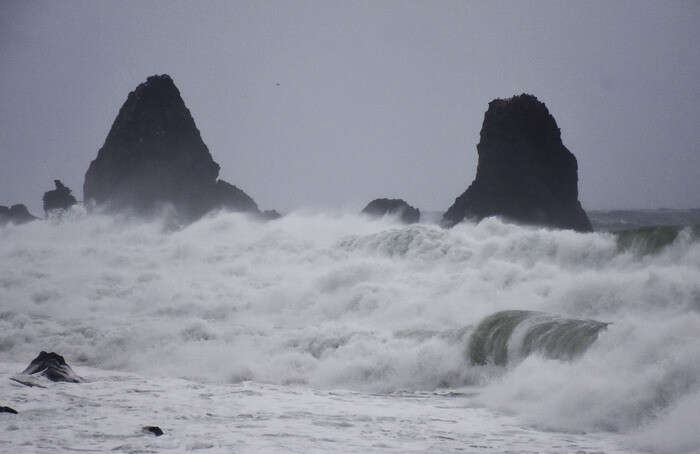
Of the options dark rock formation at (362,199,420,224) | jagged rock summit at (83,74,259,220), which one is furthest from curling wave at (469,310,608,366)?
jagged rock summit at (83,74,259,220)

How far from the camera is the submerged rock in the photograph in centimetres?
900

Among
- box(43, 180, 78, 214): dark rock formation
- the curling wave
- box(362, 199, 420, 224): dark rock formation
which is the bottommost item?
the curling wave

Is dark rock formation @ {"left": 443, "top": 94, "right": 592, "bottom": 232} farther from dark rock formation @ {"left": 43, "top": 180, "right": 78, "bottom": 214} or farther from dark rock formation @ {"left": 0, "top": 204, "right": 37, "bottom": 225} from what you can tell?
dark rock formation @ {"left": 0, "top": 204, "right": 37, "bottom": 225}

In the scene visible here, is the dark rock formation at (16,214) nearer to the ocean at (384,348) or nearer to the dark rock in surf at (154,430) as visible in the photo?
the ocean at (384,348)

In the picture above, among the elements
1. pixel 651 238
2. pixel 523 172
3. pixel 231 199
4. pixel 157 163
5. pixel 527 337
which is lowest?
pixel 527 337

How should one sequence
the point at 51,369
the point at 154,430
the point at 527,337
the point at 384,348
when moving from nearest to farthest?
the point at 154,430 → the point at 51,369 → the point at 527,337 → the point at 384,348

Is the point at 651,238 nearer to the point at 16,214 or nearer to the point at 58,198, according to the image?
the point at 58,198

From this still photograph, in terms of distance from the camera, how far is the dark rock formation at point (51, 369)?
9.00 meters

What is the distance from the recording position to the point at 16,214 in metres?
63.6

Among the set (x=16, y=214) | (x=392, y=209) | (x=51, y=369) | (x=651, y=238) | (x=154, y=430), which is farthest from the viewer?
(x=16, y=214)

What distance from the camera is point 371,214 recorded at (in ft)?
141

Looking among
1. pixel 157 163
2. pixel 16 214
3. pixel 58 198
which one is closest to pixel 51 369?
pixel 157 163

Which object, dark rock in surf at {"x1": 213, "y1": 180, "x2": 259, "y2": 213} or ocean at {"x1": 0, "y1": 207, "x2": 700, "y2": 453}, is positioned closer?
ocean at {"x1": 0, "y1": 207, "x2": 700, "y2": 453}

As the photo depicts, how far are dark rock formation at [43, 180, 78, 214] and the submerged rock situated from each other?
55422 mm
